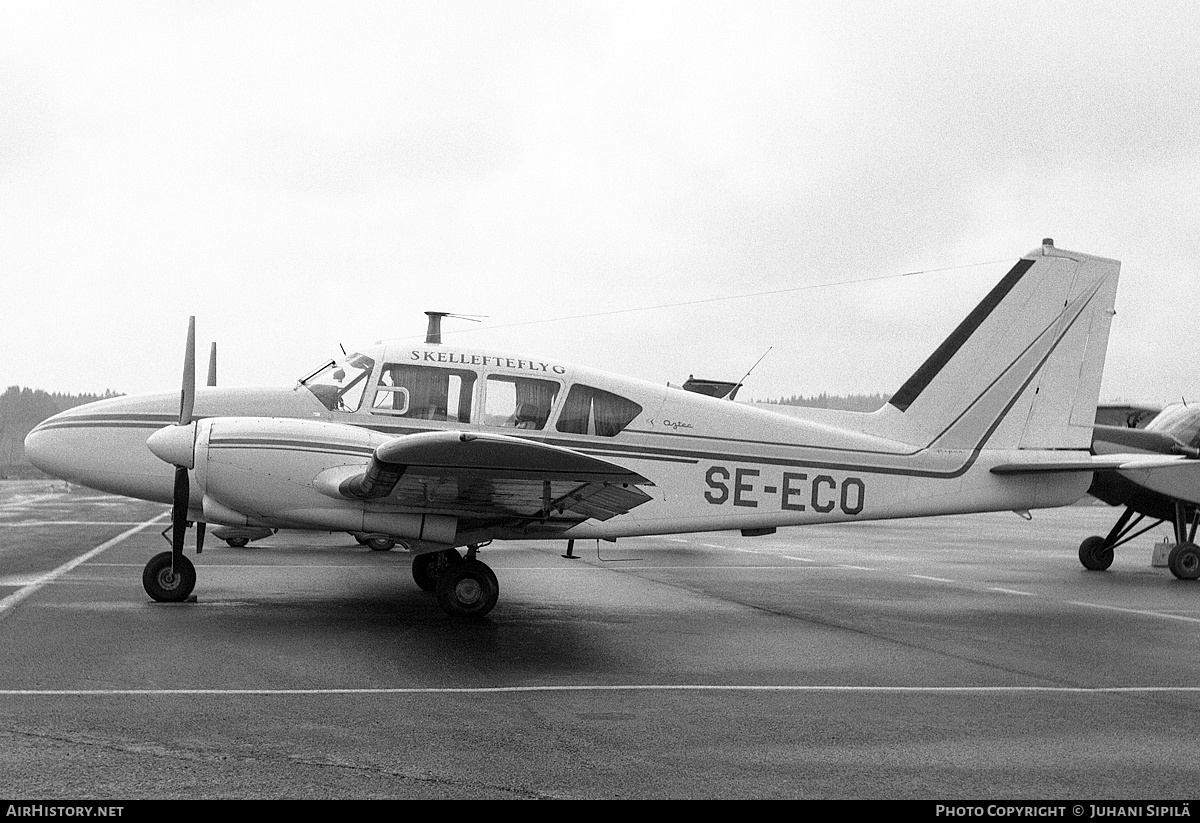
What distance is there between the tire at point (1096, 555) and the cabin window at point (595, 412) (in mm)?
9670

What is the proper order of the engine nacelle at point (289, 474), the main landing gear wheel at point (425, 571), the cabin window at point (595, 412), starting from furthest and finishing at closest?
the main landing gear wheel at point (425, 571) → the cabin window at point (595, 412) → the engine nacelle at point (289, 474)

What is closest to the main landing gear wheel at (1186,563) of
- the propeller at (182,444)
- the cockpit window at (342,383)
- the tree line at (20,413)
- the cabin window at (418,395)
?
the cabin window at (418,395)

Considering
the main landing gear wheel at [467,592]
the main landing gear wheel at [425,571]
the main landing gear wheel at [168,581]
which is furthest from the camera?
the main landing gear wheel at [425,571]

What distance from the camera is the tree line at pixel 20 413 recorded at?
374 ft

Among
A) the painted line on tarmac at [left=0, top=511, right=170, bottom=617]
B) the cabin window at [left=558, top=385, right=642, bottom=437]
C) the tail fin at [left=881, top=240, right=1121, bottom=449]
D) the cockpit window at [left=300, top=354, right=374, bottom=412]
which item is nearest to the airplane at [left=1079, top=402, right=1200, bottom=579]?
the tail fin at [left=881, top=240, right=1121, bottom=449]

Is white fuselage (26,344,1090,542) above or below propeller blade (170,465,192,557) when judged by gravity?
above

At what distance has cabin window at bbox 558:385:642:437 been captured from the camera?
12.0m

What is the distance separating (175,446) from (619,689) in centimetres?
528

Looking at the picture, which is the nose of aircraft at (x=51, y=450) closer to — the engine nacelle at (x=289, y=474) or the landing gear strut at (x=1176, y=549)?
the engine nacelle at (x=289, y=474)

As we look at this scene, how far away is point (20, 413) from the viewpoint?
420ft

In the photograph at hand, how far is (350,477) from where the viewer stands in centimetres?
1038

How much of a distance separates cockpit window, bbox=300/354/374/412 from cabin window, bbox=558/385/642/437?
83.0 inches

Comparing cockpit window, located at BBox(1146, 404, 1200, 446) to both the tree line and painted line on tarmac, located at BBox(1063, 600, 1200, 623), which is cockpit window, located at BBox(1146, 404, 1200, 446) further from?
the tree line
